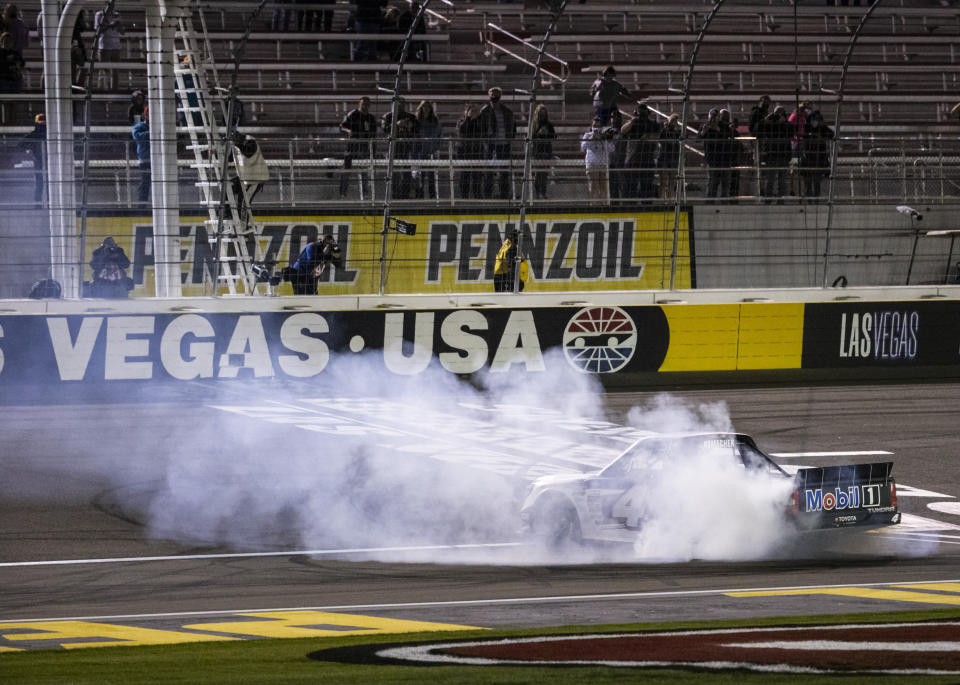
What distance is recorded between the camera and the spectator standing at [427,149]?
17531 mm

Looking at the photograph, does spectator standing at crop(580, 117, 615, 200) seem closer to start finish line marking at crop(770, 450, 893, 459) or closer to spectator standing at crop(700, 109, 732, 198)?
spectator standing at crop(700, 109, 732, 198)

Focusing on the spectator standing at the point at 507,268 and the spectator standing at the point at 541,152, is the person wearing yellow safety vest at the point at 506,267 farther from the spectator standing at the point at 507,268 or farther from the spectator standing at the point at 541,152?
the spectator standing at the point at 541,152

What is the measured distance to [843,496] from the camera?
8.74m

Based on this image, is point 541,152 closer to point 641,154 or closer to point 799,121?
point 641,154

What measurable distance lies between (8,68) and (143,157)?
357cm

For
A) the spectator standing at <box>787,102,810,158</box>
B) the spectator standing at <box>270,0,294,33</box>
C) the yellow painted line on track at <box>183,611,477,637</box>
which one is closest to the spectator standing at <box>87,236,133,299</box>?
the yellow painted line on track at <box>183,611,477,637</box>

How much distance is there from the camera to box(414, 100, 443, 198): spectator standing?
1753 centimetres

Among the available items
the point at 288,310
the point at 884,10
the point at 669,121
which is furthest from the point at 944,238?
the point at 288,310

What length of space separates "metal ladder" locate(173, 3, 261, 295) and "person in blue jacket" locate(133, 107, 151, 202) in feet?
2.28

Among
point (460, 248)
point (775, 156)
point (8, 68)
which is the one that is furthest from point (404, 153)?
point (8, 68)

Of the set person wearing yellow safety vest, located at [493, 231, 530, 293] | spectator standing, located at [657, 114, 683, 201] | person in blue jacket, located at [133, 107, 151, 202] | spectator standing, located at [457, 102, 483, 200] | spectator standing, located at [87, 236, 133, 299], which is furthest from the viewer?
spectator standing, located at [657, 114, 683, 201]

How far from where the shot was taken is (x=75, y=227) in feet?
49.2

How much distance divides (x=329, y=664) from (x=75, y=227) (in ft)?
33.8

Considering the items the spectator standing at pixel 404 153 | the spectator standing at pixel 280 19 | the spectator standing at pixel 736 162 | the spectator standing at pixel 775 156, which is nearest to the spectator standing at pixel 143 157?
the spectator standing at pixel 404 153
